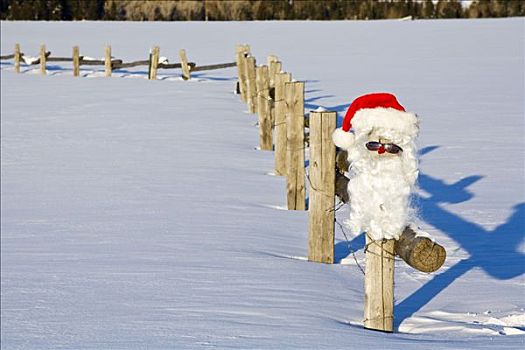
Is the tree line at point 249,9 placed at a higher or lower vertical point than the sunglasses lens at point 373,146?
higher

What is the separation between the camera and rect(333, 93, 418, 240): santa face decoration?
4.39 m

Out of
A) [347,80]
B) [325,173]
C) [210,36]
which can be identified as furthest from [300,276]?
[210,36]

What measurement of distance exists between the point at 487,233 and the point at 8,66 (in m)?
32.6

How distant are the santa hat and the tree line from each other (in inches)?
2895

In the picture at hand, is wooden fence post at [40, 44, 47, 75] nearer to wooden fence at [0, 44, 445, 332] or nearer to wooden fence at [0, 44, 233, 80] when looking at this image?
wooden fence at [0, 44, 233, 80]

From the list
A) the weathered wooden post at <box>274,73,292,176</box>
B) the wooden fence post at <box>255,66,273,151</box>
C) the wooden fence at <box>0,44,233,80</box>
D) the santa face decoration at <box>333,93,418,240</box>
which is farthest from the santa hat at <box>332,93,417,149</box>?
the wooden fence at <box>0,44,233,80</box>

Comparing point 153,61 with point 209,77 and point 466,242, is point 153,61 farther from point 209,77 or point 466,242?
point 466,242

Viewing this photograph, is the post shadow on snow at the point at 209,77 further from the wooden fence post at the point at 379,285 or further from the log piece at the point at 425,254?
the log piece at the point at 425,254

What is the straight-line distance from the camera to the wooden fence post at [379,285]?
456 centimetres

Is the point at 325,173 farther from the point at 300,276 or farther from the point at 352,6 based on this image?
the point at 352,6

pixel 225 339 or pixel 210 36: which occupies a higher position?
pixel 210 36

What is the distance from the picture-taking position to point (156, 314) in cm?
469

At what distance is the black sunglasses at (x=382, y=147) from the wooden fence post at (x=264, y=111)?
23.4 feet

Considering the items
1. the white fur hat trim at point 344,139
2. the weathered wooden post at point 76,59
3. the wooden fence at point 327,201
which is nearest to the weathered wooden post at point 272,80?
the wooden fence at point 327,201
